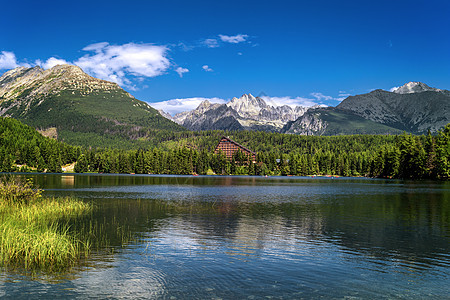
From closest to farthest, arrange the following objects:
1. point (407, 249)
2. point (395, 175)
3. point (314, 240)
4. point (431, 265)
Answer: point (431, 265) < point (407, 249) < point (314, 240) < point (395, 175)

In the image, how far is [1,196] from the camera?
43.0m

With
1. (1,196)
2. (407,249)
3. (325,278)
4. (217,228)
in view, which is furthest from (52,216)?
(407,249)

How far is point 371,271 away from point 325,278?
11.8ft

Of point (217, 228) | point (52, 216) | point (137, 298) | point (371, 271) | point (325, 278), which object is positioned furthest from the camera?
point (52, 216)

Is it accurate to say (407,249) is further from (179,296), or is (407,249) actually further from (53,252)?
(53,252)

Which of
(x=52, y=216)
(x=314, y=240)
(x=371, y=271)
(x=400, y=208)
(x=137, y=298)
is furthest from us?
(x=400, y=208)

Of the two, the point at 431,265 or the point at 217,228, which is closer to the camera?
the point at 431,265

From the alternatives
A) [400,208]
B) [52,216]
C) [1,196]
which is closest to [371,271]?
[52,216]

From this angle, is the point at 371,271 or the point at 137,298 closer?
the point at 137,298

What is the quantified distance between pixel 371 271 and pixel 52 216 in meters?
35.1

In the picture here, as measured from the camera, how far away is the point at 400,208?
181 feet

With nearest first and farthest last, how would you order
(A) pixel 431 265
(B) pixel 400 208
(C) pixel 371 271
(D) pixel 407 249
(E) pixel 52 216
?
(C) pixel 371 271 < (A) pixel 431 265 < (D) pixel 407 249 < (E) pixel 52 216 < (B) pixel 400 208

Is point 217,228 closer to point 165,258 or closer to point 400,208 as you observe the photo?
point 165,258

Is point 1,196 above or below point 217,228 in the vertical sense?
above
